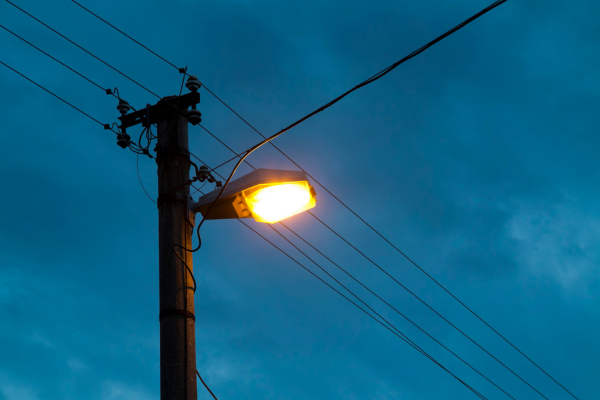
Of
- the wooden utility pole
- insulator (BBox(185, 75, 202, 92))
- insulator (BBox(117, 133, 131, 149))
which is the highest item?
insulator (BBox(185, 75, 202, 92))

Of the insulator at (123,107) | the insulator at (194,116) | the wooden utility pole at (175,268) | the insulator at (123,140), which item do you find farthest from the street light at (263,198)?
the insulator at (123,107)

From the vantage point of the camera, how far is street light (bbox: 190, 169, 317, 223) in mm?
5855

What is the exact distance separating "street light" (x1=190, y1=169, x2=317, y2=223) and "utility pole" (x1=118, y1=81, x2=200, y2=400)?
0.28 meters

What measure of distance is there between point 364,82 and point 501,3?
144cm

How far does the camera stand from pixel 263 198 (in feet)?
20.2

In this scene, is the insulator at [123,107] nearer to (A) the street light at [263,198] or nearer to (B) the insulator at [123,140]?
(B) the insulator at [123,140]

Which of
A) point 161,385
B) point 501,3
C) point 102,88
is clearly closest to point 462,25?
point 501,3

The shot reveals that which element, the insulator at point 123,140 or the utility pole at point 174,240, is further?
the insulator at point 123,140

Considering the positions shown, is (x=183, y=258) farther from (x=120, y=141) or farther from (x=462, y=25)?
(x=462, y=25)

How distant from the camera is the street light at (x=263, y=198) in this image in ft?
19.2

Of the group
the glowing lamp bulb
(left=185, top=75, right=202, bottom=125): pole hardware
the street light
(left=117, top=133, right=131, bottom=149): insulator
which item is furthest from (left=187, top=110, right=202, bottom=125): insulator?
the glowing lamp bulb

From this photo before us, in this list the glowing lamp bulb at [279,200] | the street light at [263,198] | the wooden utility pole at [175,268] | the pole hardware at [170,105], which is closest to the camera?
the wooden utility pole at [175,268]

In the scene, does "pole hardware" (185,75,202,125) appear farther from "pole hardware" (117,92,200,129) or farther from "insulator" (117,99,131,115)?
"insulator" (117,99,131,115)

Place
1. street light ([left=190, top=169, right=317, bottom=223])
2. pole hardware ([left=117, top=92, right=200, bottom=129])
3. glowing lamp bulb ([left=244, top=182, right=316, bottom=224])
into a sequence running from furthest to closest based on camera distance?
pole hardware ([left=117, top=92, right=200, bottom=129]) < glowing lamp bulb ([left=244, top=182, right=316, bottom=224]) < street light ([left=190, top=169, right=317, bottom=223])
